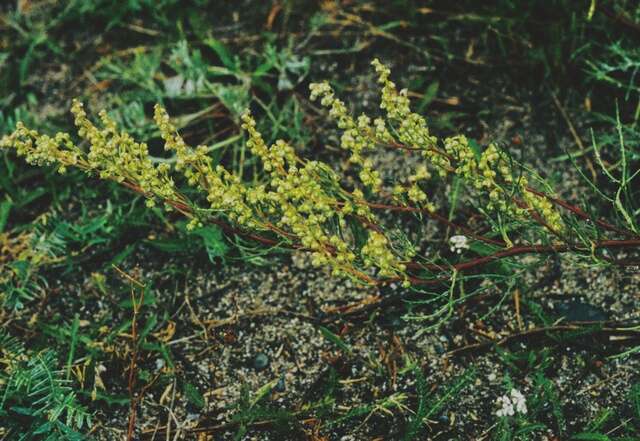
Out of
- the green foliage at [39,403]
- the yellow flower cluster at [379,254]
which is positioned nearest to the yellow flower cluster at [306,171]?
the yellow flower cluster at [379,254]

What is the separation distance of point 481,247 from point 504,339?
298mm

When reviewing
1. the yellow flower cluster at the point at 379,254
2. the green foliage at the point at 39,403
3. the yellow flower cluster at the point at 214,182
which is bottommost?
the green foliage at the point at 39,403

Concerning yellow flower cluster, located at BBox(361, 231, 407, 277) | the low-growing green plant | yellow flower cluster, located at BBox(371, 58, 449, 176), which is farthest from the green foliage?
yellow flower cluster, located at BBox(371, 58, 449, 176)

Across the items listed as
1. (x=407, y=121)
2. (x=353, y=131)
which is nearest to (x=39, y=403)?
(x=353, y=131)

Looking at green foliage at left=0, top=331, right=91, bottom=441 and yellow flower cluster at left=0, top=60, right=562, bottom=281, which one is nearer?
yellow flower cluster at left=0, top=60, right=562, bottom=281

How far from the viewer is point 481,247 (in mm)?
2176

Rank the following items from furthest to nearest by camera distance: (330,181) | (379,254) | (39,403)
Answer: (39,403), (330,181), (379,254)

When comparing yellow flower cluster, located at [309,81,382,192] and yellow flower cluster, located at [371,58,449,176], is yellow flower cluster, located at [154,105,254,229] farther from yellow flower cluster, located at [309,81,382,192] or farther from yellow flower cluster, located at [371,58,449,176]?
yellow flower cluster, located at [371,58,449,176]

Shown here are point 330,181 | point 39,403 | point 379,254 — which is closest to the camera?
point 379,254

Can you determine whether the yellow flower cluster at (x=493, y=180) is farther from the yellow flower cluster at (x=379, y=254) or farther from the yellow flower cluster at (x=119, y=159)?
the yellow flower cluster at (x=119, y=159)

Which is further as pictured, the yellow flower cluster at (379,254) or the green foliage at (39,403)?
the green foliage at (39,403)

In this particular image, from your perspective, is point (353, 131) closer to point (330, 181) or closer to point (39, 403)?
point (330, 181)

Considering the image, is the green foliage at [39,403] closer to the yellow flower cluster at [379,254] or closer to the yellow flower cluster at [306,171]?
the yellow flower cluster at [306,171]

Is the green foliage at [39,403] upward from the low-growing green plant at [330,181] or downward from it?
downward
